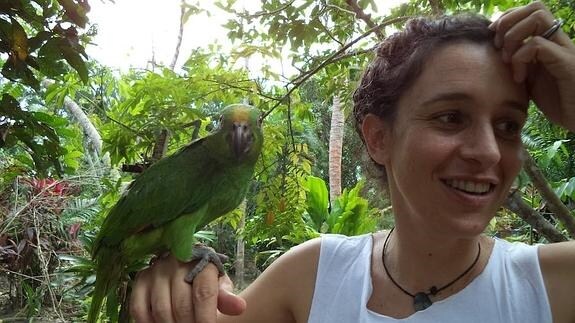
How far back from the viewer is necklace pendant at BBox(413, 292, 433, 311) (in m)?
1.10

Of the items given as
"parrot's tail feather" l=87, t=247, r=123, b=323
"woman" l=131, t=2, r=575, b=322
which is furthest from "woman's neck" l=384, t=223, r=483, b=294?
"parrot's tail feather" l=87, t=247, r=123, b=323

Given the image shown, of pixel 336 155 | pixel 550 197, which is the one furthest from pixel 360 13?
pixel 336 155

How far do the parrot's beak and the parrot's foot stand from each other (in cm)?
31

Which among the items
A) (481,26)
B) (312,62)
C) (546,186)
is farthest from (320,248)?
(312,62)

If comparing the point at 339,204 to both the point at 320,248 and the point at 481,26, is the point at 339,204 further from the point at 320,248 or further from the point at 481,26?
the point at 481,26

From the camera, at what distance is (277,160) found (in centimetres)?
209

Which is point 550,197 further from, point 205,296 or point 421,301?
point 205,296

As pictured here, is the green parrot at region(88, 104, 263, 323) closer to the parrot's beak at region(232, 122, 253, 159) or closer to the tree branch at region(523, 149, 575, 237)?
the parrot's beak at region(232, 122, 253, 159)

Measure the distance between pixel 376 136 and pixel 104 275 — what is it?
0.78 meters

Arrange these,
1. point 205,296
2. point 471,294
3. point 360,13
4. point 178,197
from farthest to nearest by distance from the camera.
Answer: point 360,13 < point 178,197 < point 471,294 < point 205,296

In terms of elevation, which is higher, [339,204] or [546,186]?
[339,204]

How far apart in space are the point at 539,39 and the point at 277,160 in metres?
1.25

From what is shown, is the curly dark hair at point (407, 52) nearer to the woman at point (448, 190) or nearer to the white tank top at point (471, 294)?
the woman at point (448, 190)

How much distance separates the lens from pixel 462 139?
982 millimetres
